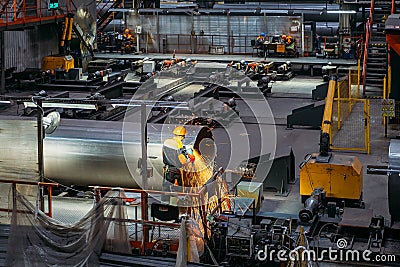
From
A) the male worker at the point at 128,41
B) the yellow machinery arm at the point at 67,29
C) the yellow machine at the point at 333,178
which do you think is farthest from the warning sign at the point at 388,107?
the male worker at the point at 128,41

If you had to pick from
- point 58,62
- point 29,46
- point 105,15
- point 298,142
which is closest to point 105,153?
point 298,142

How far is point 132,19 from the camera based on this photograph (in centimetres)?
4084

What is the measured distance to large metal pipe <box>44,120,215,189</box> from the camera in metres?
16.6

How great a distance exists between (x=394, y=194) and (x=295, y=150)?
24.1 ft

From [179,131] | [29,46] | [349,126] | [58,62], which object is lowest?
[349,126]

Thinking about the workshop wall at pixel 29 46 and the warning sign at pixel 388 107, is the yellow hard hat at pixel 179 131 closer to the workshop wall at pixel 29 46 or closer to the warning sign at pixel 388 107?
the warning sign at pixel 388 107

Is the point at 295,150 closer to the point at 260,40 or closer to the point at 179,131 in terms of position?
the point at 179,131

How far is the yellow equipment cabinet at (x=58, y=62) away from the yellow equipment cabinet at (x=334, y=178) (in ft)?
67.5

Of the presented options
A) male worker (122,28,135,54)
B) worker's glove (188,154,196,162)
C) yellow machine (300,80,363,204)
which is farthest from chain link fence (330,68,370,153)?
male worker (122,28,135,54)

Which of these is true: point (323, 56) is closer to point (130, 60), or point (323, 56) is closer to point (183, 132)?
point (130, 60)

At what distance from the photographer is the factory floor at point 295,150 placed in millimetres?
16469

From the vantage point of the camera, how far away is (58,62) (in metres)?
35.8

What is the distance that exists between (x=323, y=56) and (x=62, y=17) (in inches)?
494

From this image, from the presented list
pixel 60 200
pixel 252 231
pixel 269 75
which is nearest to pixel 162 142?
pixel 60 200
